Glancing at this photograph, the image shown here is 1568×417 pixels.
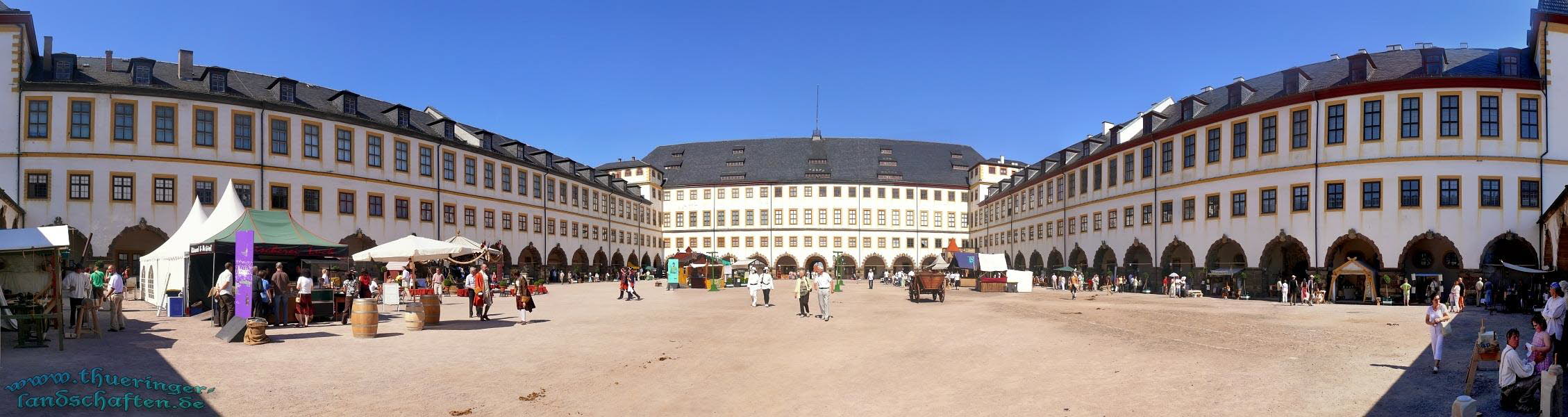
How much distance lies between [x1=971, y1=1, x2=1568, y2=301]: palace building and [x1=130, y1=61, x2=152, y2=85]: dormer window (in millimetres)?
49417

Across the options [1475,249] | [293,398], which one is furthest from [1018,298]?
[293,398]

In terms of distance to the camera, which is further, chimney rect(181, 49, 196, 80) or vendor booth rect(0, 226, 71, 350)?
chimney rect(181, 49, 196, 80)

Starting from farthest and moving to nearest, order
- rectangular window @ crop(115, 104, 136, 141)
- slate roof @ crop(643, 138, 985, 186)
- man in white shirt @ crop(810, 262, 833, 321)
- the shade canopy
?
slate roof @ crop(643, 138, 985, 186) < rectangular window @ crop(115, 104, 136, 141) < man in white shirt @ crop(810, 262, 833, 321) < the shade canopy

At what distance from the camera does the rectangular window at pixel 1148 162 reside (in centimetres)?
4591

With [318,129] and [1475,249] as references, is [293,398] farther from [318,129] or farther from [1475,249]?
[1475,249]

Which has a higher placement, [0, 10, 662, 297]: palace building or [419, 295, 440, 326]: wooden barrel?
[0, 10, 662, 297]: palace building

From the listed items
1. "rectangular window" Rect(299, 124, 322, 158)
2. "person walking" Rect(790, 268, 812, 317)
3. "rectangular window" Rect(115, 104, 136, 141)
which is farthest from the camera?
"rectangular window" Rect(299, 124, 322, 158)

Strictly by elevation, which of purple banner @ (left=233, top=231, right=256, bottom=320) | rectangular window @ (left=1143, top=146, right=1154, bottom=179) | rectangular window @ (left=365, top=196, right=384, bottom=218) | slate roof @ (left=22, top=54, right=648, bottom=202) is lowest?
purple banner @ (left=233, top=231, right=256, bottom=320)

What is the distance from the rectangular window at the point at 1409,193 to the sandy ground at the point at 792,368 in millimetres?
15739

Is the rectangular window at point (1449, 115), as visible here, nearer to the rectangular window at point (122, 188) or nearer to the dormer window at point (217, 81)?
the dormer window at point (217, 81)

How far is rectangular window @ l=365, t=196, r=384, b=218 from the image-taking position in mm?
43312

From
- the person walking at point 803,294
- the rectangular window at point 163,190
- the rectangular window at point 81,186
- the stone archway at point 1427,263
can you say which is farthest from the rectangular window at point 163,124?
the stone archway at point 1427,263

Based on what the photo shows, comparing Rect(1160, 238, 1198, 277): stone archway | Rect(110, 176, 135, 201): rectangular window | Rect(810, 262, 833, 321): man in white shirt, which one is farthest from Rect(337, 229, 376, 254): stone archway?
Rect(1160, 238, 1198, 277): stone archway

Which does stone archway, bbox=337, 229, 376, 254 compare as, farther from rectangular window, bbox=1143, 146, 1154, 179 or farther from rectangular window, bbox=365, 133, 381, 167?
rectangular window, bbox=1143, 146, 1154, 179
